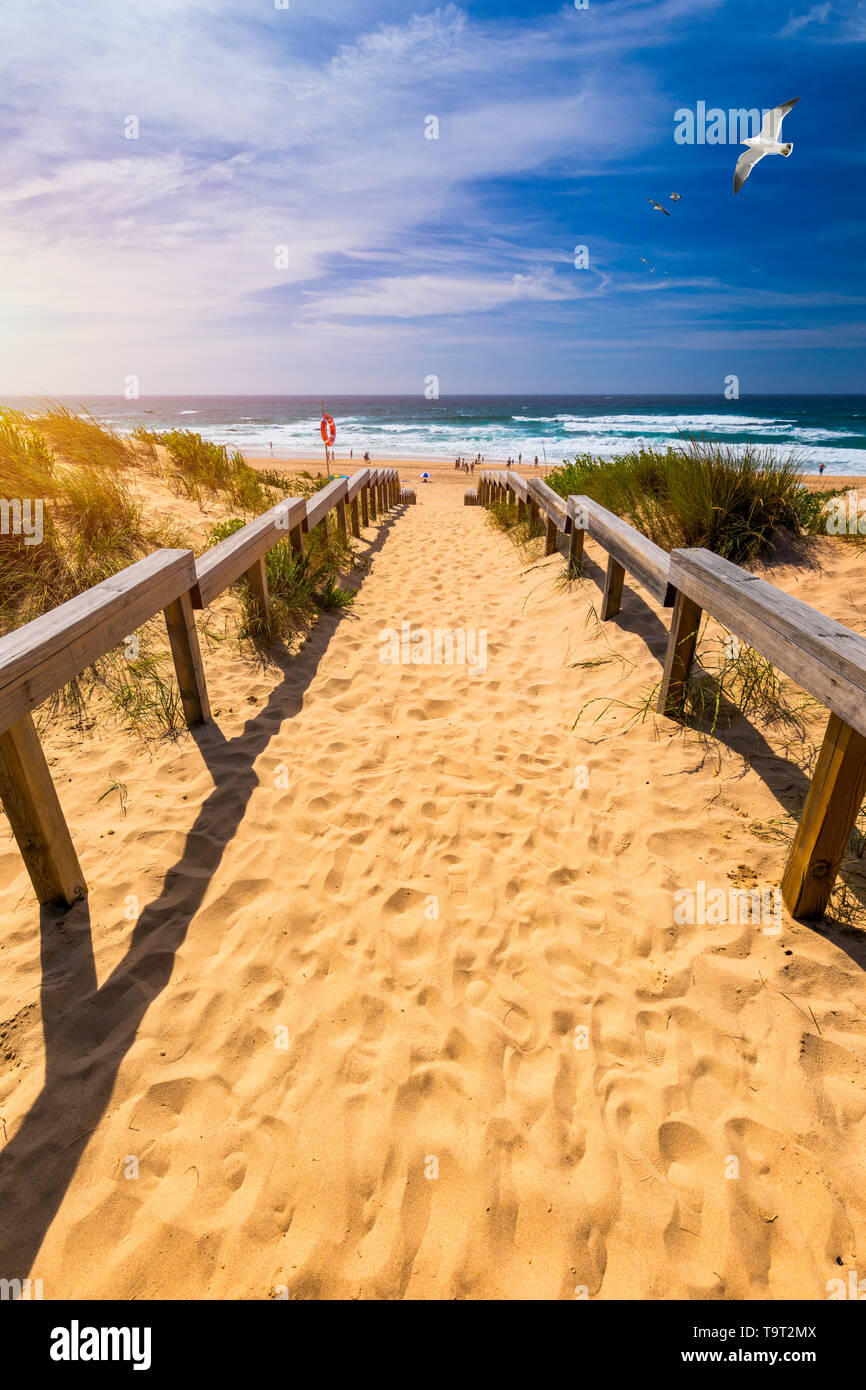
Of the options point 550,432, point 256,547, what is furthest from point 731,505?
point 550,432

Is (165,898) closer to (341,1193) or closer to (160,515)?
(341,1193)

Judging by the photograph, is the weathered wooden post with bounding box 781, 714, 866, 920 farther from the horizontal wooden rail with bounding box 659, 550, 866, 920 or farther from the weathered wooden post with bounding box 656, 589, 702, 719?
the weathered wooden post with bounding box 656, 589, 702, 719

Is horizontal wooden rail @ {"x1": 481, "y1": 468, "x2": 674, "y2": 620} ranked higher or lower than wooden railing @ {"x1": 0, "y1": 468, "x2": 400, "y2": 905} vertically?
higher

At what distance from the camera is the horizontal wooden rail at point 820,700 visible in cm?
209

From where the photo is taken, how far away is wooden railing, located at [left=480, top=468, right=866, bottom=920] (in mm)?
2107

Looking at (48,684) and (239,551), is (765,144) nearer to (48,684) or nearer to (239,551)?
(239,551)

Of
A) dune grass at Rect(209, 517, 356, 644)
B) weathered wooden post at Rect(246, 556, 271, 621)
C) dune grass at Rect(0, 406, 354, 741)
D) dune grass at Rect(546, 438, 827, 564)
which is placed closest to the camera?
dune grass at Rect(0, 406, 354, 741)

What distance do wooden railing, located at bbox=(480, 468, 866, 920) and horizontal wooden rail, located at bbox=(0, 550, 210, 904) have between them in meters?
2.82

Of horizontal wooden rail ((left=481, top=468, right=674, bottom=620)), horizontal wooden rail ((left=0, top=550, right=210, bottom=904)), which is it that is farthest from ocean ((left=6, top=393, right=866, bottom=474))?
horizontal wooden rail ((left=0, top=550, right=210, bottom=904))

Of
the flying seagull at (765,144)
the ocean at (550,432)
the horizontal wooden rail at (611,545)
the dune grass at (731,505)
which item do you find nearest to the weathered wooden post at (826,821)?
the horizontal wooden rail at (611,545)

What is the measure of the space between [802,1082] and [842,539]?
5114 mm

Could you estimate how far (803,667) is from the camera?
2.33 m
